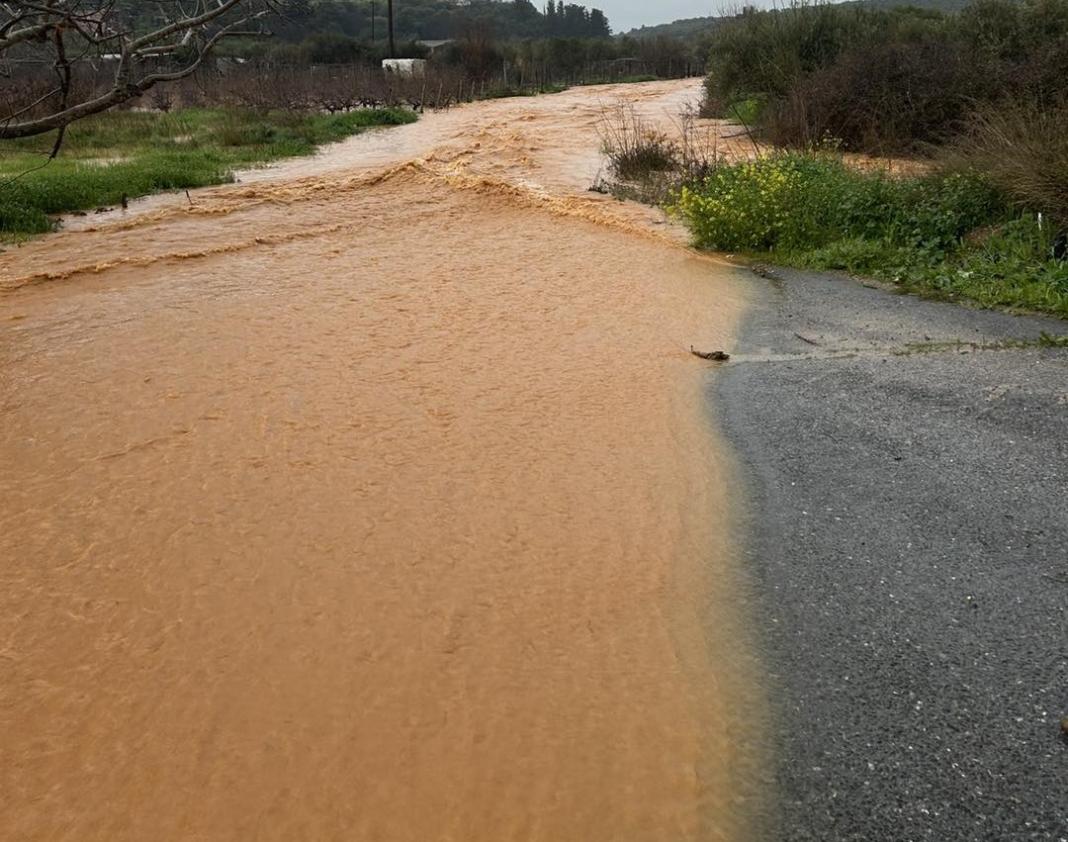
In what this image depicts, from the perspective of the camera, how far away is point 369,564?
13.7ft

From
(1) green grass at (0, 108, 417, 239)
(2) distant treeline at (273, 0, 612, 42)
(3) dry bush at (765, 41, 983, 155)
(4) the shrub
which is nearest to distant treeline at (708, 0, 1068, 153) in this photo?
(3) dry bush at (765, 41, 983, 155)

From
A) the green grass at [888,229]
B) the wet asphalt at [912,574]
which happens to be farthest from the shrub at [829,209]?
the wet asphalt at [912,574]

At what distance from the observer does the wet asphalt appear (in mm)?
2826

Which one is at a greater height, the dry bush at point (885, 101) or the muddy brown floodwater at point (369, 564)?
the dry bush at point (885, 101)

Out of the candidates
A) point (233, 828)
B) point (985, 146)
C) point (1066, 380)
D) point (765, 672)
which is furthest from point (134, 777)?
point (985, 146)

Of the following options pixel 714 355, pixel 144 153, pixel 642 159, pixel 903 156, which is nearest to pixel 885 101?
pixel 903 156

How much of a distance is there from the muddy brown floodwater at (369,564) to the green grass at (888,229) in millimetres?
1459

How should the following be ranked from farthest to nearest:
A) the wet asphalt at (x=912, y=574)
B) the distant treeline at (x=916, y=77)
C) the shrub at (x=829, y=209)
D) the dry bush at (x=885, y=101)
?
the dry bush at (x=885, y=101) < the distant treeline at (x=916, y=77) < the shrub at (x=829, y=209) < the wet asphalt at (x=912, y=574)

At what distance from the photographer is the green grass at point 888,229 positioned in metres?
7.63

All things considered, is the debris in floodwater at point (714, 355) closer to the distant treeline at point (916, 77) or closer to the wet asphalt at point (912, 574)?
the wet asphalt at point (912, 574)

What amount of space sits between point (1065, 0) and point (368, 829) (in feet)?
55.3

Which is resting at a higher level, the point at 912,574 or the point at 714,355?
the point at 714,355

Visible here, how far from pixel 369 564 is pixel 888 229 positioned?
23.8 feet

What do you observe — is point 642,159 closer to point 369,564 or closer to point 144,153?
point 144,153
